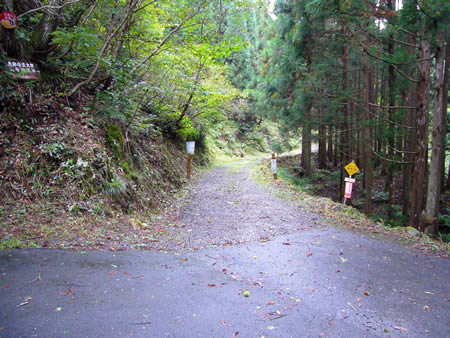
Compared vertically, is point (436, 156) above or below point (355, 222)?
above

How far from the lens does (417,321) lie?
3.24 meters

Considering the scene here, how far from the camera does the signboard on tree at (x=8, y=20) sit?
5.80 metres

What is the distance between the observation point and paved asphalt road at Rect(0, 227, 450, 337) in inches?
110

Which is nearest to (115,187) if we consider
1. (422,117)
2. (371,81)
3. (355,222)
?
(355,222)

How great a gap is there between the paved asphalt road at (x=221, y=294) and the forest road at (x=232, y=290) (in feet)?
0.04

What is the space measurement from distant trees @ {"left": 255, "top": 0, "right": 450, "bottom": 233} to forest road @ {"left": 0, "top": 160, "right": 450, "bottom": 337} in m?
4.48

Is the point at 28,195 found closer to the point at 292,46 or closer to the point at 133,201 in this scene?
the point at 133,201

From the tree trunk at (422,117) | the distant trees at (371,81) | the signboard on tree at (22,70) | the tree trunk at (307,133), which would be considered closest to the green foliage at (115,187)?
the signboard on tree at (22,70)

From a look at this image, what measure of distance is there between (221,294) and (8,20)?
22.8 feet

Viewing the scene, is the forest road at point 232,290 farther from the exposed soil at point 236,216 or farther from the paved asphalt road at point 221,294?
the exposed soil at point 236,216

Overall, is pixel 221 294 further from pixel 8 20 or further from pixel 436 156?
pixel 436 156

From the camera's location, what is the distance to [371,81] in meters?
14.9

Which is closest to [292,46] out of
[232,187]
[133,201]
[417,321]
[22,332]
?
[232,187]

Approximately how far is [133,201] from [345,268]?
5152 millimetres
